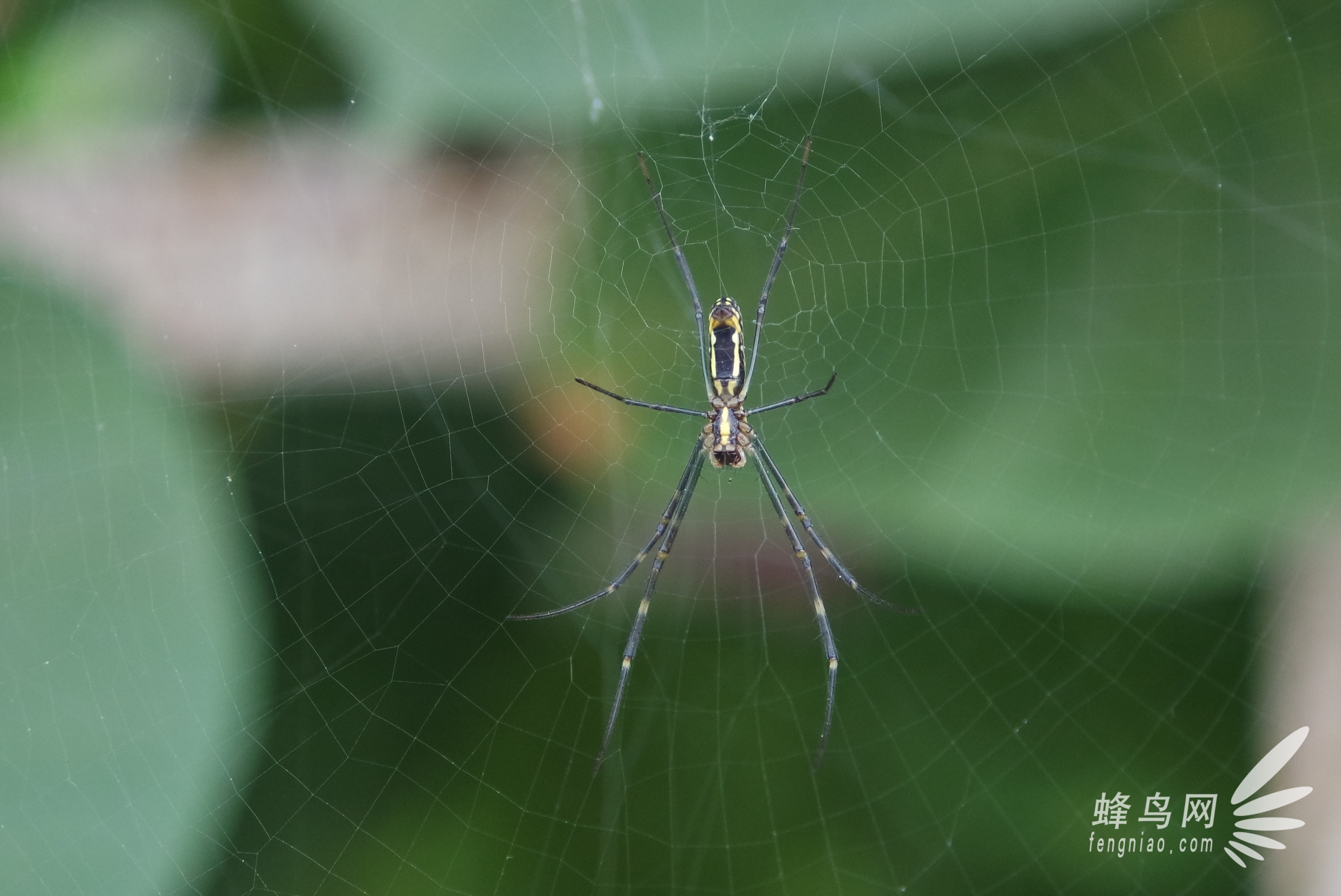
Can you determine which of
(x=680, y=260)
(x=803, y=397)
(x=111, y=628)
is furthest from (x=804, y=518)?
(x=111, y=628)

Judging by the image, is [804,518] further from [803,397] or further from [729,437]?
[803,397]

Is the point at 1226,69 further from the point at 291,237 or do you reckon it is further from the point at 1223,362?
the point at 291,237

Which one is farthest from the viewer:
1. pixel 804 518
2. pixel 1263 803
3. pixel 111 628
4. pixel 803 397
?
pixel 804 518

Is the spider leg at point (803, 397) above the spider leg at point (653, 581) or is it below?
above

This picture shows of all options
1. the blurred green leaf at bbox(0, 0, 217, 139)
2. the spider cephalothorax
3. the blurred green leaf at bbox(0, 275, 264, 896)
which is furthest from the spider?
the blurred green leaf at bbox(0, 0, 217, 139)

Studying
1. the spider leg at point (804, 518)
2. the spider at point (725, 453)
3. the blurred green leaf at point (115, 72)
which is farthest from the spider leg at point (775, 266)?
the blurred green leaf at point (115, 72)

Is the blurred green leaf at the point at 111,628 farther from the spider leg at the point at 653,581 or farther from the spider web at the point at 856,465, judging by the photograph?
the spider leg at the point at 653,581
